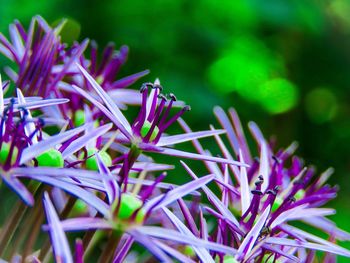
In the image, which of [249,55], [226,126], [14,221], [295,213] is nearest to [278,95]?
[249,55]

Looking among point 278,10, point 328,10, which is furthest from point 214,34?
point 328,10

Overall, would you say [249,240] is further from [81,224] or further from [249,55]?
[249,55]

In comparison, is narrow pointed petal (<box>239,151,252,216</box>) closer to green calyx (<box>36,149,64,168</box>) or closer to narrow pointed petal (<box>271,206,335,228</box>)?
narrow pointed petal (<box>271,206,335,228</box>)

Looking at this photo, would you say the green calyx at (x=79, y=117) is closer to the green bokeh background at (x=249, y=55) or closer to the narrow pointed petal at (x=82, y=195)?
the narrow pointed petal at (x=82, y=195)

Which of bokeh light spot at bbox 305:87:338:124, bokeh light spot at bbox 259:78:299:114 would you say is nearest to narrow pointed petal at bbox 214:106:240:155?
bokeh light spot at bbox 259:78:299:114

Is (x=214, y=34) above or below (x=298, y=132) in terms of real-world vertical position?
above

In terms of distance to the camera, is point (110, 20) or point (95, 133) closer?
point (95, 133)

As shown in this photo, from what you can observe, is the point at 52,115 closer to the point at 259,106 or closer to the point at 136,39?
the point at 136,39

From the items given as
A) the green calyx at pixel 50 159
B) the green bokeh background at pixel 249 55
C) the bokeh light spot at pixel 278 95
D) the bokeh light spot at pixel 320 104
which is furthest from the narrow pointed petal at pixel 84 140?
the bokeh light spot at pixel 320 104
